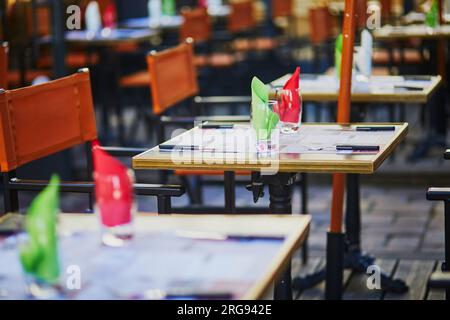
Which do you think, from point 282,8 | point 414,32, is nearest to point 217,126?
point 414,32

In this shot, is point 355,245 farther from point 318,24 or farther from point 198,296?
point 318,24

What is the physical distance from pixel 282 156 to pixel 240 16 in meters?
5.54

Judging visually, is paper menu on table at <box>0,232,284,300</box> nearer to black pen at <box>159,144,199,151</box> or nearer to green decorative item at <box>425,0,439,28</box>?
black pen at <box>159,144,199,151</box>

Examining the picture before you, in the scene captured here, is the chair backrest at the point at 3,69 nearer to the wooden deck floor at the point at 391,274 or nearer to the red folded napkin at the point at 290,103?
the red folded napkin at the point at 290,103

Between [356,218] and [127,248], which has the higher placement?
[127,248]

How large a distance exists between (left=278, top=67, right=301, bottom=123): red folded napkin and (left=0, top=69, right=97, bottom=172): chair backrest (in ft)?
2.32

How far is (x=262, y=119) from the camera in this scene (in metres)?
2.60

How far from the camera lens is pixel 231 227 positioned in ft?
6.38

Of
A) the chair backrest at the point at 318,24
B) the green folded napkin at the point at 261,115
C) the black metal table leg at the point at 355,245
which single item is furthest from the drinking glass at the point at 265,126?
the chair backrest at the point at 318,24

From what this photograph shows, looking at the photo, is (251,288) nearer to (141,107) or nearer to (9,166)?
(9,166)

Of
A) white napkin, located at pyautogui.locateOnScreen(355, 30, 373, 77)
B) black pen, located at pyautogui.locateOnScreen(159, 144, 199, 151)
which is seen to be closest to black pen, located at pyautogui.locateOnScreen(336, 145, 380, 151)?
black pen, located at pyautogui.locateOnScreen(159, 144, 199, 151)

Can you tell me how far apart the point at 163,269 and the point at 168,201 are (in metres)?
1.00

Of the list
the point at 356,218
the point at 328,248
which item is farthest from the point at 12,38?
the point at 328,248

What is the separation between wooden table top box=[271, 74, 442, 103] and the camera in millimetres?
3518
